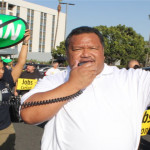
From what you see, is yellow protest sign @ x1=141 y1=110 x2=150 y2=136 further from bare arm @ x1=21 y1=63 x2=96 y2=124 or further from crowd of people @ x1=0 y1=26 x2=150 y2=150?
bare arm @ x1=21 y1=63 x2=96 y2=124

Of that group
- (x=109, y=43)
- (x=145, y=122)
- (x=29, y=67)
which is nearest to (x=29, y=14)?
(x=109, y=43)

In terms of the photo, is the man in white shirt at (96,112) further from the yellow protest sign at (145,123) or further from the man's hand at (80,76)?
the yellow protest sign at (145,123)

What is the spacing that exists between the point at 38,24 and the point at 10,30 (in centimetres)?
8150

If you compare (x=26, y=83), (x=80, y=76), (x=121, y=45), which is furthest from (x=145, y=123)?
(x=121, y=45)

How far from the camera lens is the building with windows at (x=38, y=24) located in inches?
2980

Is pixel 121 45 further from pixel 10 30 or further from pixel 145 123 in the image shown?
pixel 10 30

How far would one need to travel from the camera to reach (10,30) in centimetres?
245

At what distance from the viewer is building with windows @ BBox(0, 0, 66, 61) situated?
248 feet

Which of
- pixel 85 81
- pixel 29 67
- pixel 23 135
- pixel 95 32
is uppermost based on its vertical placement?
pixel 95 32

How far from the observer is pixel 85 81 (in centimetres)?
124

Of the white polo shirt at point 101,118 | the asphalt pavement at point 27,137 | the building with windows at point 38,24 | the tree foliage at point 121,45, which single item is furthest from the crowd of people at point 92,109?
the building with windows at point 38,24

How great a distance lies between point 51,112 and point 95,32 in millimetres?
631

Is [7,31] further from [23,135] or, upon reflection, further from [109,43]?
[109,43]

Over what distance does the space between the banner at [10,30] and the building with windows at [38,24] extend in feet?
241
